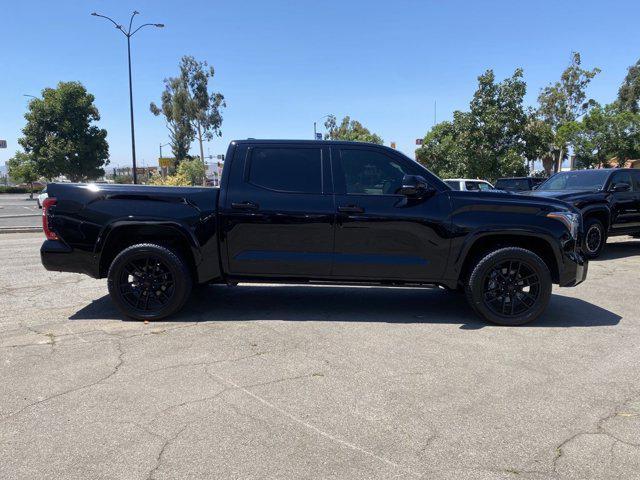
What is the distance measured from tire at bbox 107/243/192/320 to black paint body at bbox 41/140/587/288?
0.23m

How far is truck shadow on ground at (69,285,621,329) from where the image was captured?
5.37m

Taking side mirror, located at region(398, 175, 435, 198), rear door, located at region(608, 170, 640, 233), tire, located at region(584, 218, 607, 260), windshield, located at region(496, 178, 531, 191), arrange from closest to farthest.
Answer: side mirror, located at region(398, 175, 435, 198) → tire, located at region(584, 218, 607, 260) → rear door, located at region(608, 170, 640, 233) → windshield, located at region(496, 178, 531, 191)

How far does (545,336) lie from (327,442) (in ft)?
9.81

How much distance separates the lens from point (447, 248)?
506 cm

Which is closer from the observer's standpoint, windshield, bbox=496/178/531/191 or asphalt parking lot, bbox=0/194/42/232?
windshield, bbox=496/178/531/191

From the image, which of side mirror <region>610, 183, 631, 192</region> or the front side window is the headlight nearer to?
the front side window

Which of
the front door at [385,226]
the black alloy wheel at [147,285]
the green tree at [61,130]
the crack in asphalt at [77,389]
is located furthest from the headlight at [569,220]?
the green tree at [61,130]

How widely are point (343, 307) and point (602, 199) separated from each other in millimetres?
6767

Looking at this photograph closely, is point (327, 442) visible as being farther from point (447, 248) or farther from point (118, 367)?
point (447, 248)

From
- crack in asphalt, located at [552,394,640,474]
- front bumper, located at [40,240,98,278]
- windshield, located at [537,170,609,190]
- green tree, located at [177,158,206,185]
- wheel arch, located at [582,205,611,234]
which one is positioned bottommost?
crack in asphalt, located at [552,394,640,474]

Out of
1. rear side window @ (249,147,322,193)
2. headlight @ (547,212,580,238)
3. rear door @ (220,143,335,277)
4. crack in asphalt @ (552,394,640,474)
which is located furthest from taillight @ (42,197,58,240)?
headlight @ (547,212,580,238)

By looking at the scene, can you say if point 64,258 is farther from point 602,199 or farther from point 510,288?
point 602,199

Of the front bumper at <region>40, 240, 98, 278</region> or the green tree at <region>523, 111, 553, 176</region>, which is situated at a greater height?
the green tree at <region>523, 111, 553, 176</region>

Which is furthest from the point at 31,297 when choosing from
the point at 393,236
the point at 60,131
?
the point at 60,131
